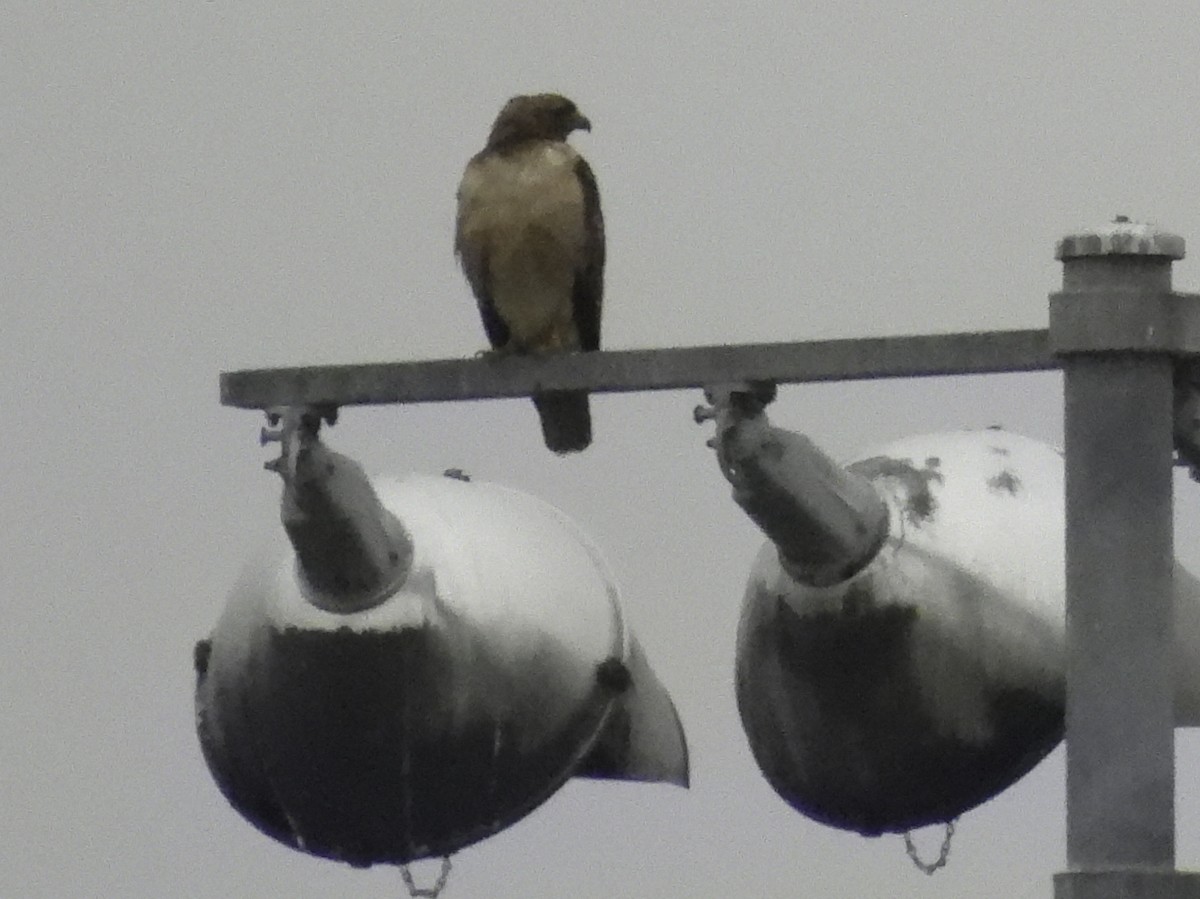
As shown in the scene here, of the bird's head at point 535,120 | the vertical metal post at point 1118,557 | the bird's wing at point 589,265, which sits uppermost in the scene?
the bird's head at point 535,120

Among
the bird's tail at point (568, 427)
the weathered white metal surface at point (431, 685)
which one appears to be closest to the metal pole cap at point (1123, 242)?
the weathered white metal surface at point (431, 685)

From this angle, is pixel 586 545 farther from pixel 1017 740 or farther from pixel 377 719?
pixel 1017 740

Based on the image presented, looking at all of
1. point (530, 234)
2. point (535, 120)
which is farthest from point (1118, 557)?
point (535, 120)

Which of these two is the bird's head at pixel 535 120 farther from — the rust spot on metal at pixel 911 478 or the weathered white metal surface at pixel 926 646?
the rust spot on metal at pixel 911 478

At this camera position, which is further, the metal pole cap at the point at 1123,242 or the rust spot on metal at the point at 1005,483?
the rust spot on metal at the point at 1005,483

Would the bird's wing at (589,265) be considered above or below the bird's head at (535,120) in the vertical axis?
below

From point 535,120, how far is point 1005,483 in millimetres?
3137

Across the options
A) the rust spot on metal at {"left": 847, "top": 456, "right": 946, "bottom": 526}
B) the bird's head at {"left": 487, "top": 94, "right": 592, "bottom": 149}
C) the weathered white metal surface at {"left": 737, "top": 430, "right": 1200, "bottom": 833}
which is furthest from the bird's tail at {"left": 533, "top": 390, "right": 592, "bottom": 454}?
the rust spot on metal at {"left": 847, "top": 456, "right": 946, "bottom": 526}

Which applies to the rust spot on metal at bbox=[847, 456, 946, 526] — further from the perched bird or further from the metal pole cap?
the perched bird

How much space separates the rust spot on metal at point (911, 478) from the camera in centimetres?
666

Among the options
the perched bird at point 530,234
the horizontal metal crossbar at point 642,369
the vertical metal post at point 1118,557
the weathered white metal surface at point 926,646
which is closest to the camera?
the vertical metal post at point 1118,557

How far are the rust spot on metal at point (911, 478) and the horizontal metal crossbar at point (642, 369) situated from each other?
27.5 inches

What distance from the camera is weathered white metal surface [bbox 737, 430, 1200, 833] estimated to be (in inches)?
261

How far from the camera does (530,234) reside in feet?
31.0
